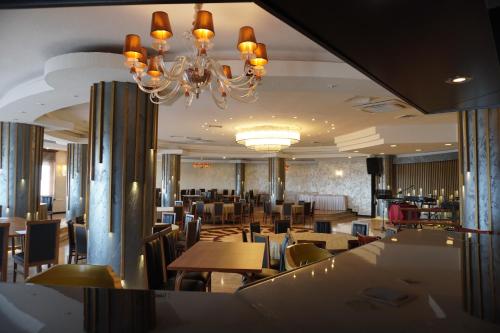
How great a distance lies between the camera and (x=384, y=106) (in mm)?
6438

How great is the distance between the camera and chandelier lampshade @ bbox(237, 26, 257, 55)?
2.82m

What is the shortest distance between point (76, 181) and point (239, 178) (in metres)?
11.1

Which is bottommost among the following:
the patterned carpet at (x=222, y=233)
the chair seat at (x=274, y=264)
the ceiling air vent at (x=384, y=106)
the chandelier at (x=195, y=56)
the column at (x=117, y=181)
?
the patterned carpet at (x=222, y=233)

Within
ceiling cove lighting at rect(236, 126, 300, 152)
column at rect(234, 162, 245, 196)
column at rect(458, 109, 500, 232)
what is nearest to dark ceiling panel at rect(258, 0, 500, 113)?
column at rect(458, 109, 500, 232)

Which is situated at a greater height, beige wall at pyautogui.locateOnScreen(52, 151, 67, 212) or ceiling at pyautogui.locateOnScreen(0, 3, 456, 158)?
ceiling at pyautogui.locateOnScreen(0, 3, 456, 158)

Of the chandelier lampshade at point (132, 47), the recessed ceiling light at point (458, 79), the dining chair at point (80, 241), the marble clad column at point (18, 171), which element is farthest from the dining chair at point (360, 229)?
the marble clad column at point (18, 171)

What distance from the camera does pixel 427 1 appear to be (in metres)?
1.37

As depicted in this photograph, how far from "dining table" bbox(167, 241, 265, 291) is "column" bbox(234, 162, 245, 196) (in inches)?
666

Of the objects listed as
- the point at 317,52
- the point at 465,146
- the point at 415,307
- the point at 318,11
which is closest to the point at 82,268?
the point at 415,307

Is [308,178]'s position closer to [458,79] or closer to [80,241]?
[80,241]

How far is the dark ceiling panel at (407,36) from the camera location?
1427mm

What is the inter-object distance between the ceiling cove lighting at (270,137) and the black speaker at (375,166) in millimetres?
6383

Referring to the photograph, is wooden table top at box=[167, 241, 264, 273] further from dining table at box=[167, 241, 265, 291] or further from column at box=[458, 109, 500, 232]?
column at box=[458, 109, 500, 232]

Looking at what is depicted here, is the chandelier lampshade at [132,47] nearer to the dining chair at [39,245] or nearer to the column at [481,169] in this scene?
the dining chair at [39,245]
